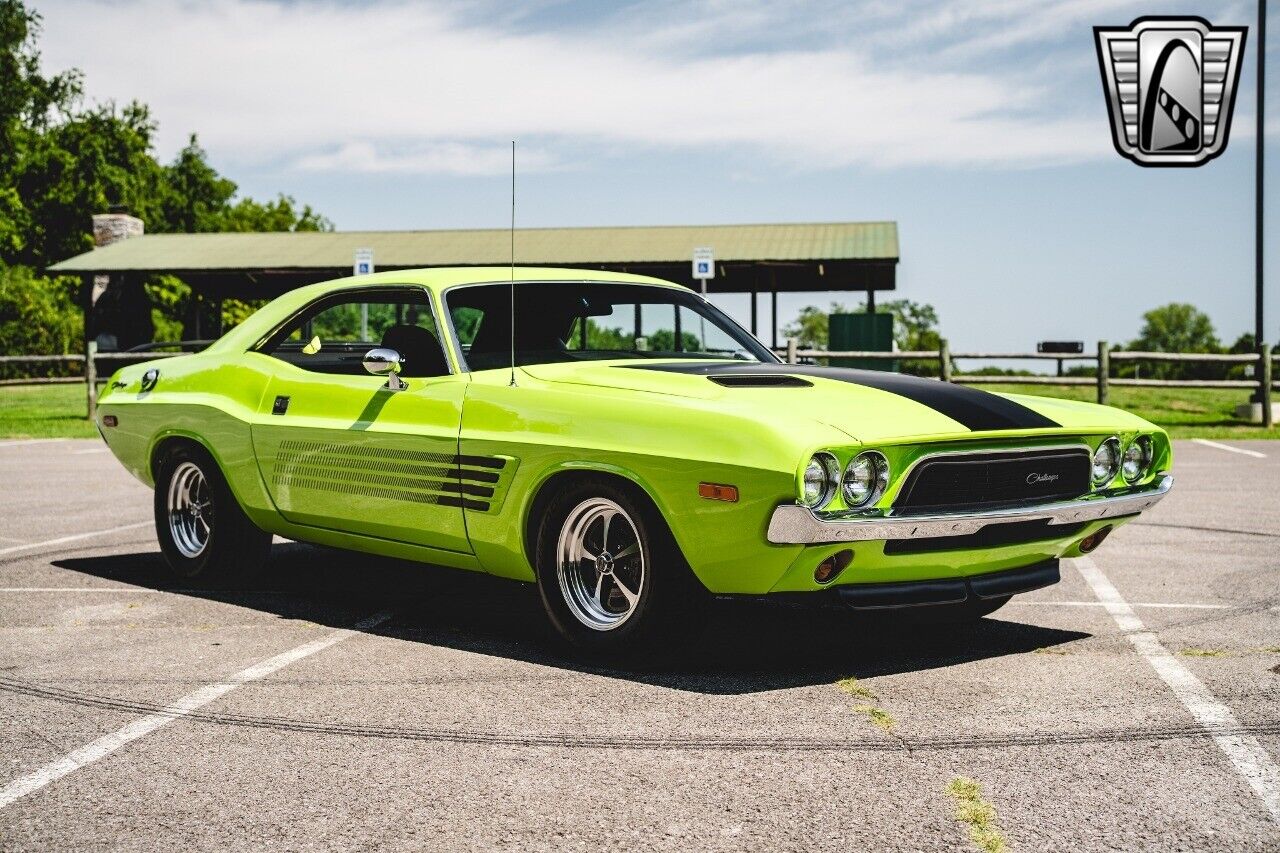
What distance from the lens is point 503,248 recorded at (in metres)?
33.6

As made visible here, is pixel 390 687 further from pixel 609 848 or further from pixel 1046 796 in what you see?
pixel 1046 796

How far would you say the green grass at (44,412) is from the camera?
2241 cm

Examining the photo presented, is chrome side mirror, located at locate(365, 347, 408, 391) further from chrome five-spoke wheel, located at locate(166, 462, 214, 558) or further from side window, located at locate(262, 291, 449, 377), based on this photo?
chrome five-spoke wheel, located at locate(166, 462, 214, 558)

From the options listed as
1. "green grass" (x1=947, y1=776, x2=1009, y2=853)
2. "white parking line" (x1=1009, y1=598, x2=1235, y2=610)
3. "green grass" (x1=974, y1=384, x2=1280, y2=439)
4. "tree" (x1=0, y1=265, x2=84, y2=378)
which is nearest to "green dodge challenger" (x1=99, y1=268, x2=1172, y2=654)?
"white parking line" (x1=1009, y1=598, x2=1235, y2=610)

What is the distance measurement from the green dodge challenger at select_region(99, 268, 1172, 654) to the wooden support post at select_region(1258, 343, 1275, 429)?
17.9m

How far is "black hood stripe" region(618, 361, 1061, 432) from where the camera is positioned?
5348 mm

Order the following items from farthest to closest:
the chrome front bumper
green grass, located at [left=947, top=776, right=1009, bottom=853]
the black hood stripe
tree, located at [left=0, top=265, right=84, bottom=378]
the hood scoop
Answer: tree, located at [left=0, top=265, right=84, bottom=378], the hood scoop, the black hood stripe, the chrome front bumper, green grass, located at [left=947, top=776, right=1009, bottom=853]

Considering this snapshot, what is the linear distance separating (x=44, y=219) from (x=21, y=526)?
5638 cm

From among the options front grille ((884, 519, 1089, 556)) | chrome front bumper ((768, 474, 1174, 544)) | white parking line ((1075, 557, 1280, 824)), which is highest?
chrome front bumper ((768, 474, 1174, 544))

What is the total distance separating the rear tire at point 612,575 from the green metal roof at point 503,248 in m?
24.6

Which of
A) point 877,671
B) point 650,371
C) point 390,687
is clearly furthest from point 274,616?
point 877,671

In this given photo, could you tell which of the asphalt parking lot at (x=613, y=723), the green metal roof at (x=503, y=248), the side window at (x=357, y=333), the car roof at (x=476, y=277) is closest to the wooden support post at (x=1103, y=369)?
the green metal roof at (x=503, y=248)

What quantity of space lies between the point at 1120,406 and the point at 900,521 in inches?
875

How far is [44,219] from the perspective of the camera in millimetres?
61531
